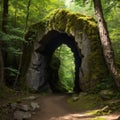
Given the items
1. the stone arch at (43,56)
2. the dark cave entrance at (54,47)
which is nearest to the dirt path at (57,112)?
the stone arch at (43,56)

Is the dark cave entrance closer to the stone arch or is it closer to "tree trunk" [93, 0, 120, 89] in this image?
the stone arch

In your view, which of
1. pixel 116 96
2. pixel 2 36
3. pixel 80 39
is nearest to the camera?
pixel 116 96

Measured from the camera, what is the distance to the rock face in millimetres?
12867

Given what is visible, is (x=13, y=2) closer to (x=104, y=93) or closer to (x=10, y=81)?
(x=10, y=81)

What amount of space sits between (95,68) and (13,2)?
7.61 metres

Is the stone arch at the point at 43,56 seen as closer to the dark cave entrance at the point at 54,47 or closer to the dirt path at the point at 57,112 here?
the dark cave entrance at the point at 54,47

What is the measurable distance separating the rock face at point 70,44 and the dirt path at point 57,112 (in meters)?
1.91

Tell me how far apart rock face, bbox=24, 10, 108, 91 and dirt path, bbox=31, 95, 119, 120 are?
1.91 metres

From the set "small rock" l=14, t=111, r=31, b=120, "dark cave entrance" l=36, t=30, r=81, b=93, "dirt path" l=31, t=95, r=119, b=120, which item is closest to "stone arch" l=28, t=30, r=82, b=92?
"dark cave entrance" l=36, t=30, r=81, b=93

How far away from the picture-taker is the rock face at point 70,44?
12867 millimetres

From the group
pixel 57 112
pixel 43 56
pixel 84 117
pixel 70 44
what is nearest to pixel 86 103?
pixel 57 112

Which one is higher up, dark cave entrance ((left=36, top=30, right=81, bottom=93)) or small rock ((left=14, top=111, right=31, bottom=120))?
dark cave entrance ((left=36, top=30, right=81, bottom=93))

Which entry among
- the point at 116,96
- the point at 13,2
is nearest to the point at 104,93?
the point at 116,96

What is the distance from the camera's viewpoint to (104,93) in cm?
1112
